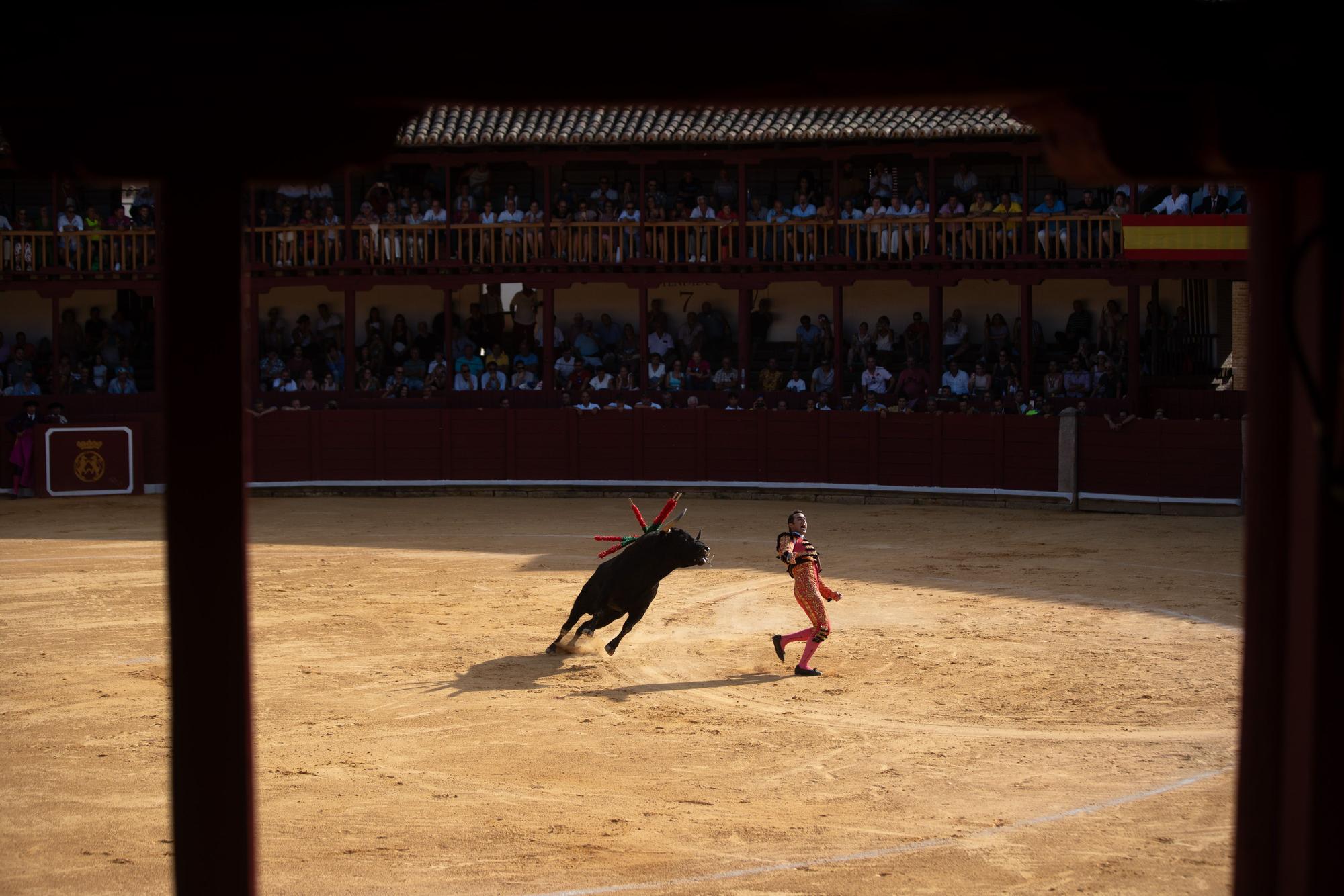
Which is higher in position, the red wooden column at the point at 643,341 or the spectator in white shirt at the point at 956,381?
the red wooden column at the point at 643,341

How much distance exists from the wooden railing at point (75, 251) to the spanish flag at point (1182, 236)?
593 inches

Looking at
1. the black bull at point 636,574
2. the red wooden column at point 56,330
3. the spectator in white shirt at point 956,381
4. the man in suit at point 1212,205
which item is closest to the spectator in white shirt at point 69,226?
the red wooden column at point 56,330

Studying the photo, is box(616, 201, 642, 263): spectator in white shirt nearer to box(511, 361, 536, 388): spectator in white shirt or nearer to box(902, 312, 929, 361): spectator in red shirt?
box(511, 361, 536, 388): spectator in white shirt

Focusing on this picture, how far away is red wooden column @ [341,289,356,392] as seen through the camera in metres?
24.5

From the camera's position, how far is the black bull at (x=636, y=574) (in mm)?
10828

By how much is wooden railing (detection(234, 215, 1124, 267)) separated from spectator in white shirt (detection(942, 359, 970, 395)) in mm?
1671

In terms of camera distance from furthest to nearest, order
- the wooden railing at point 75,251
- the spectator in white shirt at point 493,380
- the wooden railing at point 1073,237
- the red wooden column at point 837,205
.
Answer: the spectator in white shirt at point 493,380, the wooden railing at point 75,251, the red wooden column at point 837,205, the wooden railing at point 1073,237

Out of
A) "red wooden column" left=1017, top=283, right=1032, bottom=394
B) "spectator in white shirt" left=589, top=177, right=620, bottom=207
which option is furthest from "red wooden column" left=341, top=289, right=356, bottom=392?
"red wooden column" left=1017, top=283, right=1032, bottom=394

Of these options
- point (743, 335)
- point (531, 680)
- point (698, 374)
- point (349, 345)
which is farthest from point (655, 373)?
point (531, 680)

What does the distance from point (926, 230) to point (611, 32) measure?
2095 centimetres

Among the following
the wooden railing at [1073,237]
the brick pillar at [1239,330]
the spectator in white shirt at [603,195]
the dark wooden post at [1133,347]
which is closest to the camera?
the dark wooden post at [1133,347]

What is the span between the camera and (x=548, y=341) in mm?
24578

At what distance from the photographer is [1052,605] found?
1352 centimetres

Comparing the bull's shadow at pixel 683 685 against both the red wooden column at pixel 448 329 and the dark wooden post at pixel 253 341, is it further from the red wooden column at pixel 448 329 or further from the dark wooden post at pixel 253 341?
the dark wooden post at pixel 253 341
